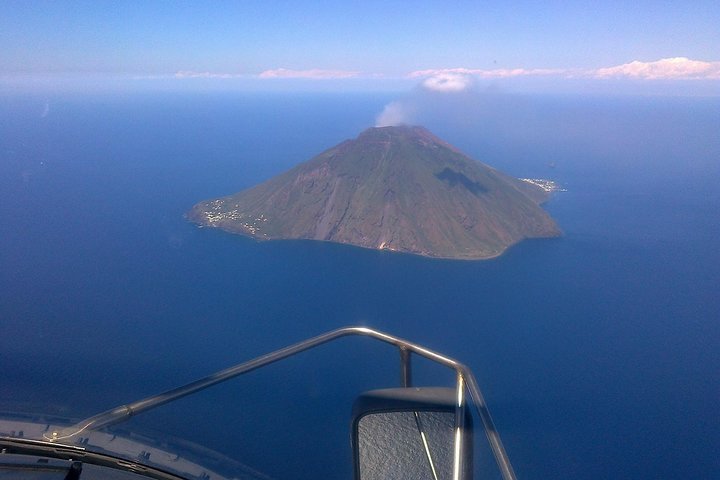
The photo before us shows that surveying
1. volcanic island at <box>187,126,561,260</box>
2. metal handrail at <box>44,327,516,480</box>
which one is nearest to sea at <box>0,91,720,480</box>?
metal handrail at <box>44,327,516,480</box>

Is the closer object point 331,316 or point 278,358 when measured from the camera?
point 278,358

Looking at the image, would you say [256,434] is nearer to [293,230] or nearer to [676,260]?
[293,230]

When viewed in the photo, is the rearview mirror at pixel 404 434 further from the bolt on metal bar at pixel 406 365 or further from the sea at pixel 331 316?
the bolt on metal bar at pixel 406 365

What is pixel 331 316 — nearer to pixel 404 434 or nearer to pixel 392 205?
pixel 392 205

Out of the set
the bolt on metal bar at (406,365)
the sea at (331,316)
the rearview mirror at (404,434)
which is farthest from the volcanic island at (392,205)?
the rearview mirror at (404,434)

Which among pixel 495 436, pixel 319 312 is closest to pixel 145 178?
pixel 319 312

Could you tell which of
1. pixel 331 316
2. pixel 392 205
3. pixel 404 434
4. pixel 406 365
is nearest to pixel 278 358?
pixel 406 365

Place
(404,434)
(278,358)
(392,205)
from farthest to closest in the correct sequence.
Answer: (392,205) → (278,358) → (404,434)
